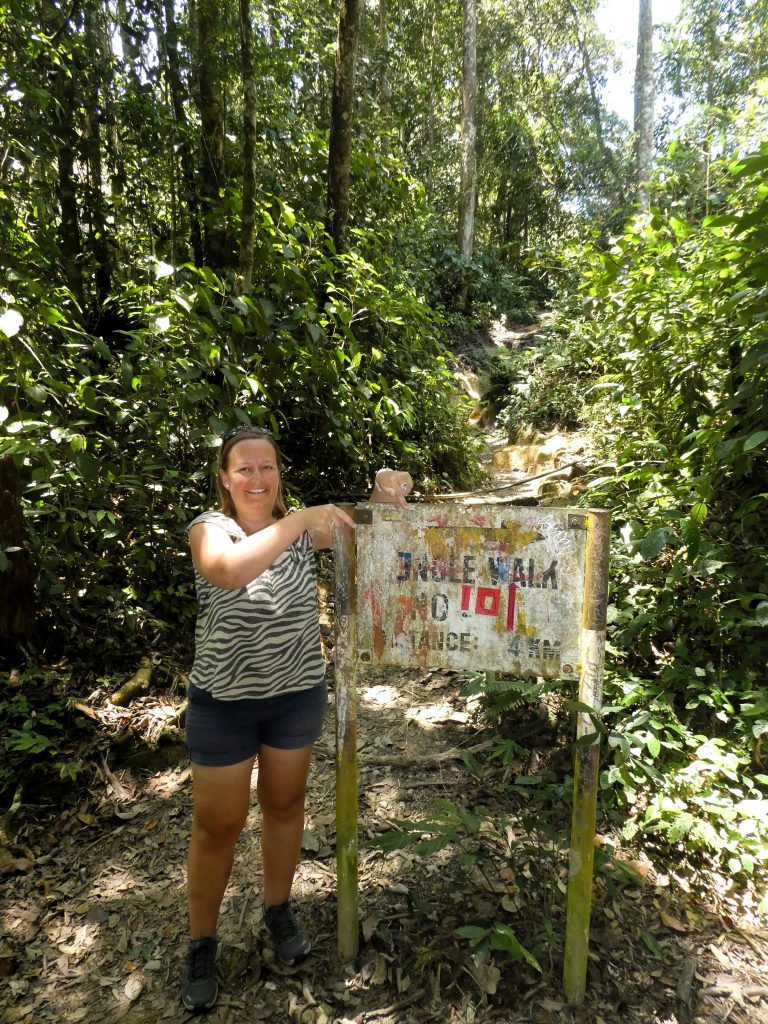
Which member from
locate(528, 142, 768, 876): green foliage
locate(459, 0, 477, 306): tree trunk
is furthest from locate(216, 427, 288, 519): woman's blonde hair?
locate(459, 0, 477, 306): tree trunk

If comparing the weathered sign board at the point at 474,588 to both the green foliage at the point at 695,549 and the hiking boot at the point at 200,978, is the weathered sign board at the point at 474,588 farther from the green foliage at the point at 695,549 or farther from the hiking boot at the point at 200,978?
the hiking boot at the point at 200,978

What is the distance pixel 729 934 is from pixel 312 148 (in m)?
6.19

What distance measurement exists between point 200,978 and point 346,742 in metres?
0.91

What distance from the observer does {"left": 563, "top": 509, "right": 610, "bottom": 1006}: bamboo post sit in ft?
5.80

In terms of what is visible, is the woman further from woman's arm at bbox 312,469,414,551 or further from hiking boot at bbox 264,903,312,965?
hiking boot at bbox 264,903,312,965

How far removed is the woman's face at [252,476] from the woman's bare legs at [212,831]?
0.81m

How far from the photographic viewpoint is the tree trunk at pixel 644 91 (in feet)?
39.8

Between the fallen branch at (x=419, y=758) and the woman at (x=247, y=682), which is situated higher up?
the woman at (x=247, y=682)

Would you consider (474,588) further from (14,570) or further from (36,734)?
(14,570)

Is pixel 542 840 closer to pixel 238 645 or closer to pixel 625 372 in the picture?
pixel 238 645

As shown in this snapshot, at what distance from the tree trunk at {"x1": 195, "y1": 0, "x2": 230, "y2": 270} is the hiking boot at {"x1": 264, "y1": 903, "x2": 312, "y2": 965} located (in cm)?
422

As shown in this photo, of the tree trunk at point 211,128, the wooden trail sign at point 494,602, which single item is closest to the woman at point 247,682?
the wooden trail sign at point 494,602

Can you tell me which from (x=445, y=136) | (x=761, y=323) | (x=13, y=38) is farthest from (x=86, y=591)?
(x=445, y=136)

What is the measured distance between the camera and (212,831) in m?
1.89
